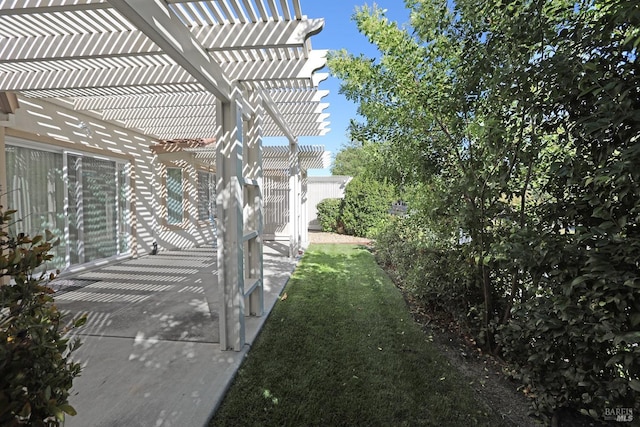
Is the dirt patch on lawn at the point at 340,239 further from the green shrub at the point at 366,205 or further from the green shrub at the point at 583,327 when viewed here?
the green shrub at the point at 583,327

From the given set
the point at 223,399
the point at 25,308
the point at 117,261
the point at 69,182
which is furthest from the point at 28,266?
the point at 117,261

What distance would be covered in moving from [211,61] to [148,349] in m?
2.93

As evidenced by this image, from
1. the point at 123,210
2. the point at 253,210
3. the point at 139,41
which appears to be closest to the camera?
the point at 139,41

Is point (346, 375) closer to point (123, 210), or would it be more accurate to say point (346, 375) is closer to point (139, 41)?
point (139, 41)

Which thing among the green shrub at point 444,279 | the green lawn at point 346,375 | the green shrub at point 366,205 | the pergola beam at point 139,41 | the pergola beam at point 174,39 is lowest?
the green lawn at point 346,375

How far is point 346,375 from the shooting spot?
8.98 feet

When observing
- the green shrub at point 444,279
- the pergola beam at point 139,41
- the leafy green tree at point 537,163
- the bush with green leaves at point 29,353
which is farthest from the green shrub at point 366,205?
the bush with green leaves at point 29,353

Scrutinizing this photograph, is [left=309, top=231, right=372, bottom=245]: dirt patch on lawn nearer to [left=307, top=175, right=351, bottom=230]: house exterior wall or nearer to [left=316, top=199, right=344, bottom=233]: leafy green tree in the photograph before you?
[left=316, top=199, right=344, bottom=233]: leafy green tree

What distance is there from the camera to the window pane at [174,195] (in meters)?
9.03

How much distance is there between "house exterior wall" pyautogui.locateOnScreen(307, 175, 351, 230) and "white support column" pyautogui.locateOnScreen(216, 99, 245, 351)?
38.1 ft

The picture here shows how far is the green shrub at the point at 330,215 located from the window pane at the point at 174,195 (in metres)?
6.07

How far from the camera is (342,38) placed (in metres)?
6.56

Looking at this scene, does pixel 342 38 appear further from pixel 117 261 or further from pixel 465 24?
pixel 117 261

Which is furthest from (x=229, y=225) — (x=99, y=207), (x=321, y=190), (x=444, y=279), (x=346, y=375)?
(x=321, y=190)
